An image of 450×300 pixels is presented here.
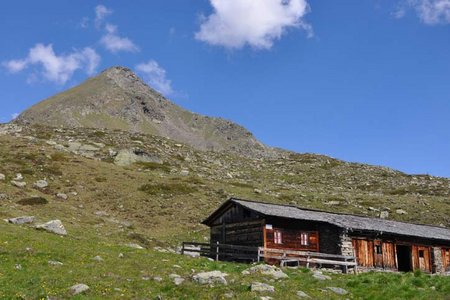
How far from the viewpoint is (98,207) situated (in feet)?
195

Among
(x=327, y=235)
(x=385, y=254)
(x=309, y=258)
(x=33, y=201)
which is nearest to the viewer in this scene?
(x=309, y=258)

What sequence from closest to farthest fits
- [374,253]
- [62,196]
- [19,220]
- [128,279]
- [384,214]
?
[128,279]
[19,220]
[374,253]
[62,196]
[384,214]

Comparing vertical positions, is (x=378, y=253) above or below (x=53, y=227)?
below

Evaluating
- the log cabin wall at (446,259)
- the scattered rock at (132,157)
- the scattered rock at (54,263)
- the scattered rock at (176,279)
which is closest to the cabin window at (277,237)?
the log cabin wall at (446,259)

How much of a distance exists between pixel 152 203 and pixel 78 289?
43912mm

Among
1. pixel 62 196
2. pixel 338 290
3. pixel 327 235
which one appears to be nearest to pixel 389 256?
pixel 327 235

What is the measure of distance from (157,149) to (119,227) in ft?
187

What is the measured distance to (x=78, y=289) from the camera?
66.1 feet

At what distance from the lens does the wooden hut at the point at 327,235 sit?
42.3 metres

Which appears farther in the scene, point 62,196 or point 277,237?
point 62,196

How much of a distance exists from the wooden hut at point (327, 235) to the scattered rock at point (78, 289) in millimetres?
20299

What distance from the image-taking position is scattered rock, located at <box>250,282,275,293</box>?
21875 mm

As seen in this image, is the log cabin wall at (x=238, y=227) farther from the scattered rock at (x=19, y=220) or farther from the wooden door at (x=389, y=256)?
the scattered rock at (x=19, y=220)

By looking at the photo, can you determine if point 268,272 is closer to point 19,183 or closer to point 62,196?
point 62,196
